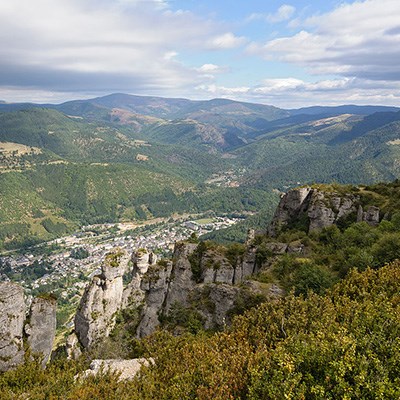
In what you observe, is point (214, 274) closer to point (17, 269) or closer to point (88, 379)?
point (88, 379)

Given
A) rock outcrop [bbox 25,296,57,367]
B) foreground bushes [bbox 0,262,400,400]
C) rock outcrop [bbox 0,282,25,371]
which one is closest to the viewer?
foreground bushes [bbox 0,262,400,400]

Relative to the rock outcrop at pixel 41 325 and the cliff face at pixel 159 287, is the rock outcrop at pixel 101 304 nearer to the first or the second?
the cliff face at pixel 159 287

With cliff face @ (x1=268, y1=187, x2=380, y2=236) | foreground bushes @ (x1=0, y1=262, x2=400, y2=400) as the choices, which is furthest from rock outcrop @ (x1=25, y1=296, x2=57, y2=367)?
cliff face @ (x1=268, y1=187, x2=380, y2=236)

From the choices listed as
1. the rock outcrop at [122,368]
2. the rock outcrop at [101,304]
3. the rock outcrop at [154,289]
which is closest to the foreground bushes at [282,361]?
the rock outcrop at [122,368]

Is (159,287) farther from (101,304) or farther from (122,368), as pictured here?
(122,368)

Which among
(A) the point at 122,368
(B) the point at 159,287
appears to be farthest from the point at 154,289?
(A) the point at 122,368

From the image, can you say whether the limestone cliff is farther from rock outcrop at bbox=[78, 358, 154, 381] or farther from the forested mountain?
rock outcrop at bbox=[78, 358, 154, 381]

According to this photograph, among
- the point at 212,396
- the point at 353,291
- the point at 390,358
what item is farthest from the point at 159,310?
the point at 390,358
